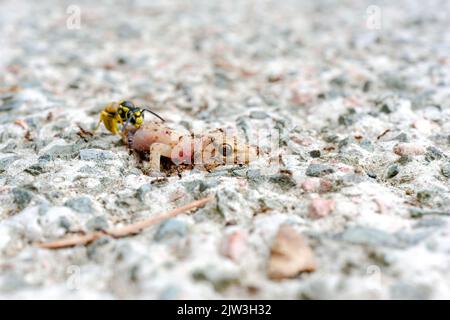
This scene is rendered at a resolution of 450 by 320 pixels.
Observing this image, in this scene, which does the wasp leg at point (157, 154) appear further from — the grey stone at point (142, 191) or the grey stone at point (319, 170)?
the grey stone at point (319, 170)

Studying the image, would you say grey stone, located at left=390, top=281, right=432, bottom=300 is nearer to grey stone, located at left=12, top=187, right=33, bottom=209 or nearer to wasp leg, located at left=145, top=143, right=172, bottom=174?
wasp leg, located at left=145, top=143, right=172, bottom=174

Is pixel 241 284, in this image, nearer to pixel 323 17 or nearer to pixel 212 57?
pixel 212 57

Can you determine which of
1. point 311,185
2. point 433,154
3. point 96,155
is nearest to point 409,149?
point 433,154

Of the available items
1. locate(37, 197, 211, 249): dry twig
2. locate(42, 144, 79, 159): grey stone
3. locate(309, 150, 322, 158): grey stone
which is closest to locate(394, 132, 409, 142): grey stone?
locate(309, 150, 322, 158): grey stone

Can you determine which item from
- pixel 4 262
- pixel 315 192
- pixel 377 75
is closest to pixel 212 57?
pixel 377 75

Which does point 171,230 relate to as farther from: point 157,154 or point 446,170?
point 446,170
